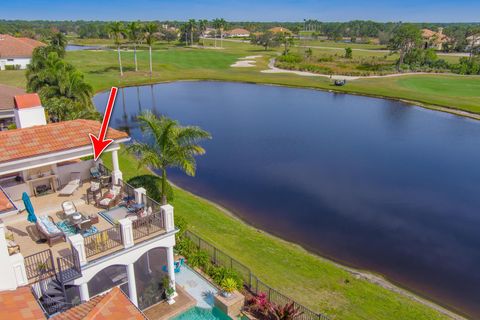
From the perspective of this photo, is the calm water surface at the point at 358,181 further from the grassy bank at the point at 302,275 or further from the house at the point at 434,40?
the house at the point at 434,40

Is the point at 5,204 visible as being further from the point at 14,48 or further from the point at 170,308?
the point at 14,48

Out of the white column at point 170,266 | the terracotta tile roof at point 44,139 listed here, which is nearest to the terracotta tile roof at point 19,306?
the white column at point 170,266

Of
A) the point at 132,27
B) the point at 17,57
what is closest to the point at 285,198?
the point at 132,27

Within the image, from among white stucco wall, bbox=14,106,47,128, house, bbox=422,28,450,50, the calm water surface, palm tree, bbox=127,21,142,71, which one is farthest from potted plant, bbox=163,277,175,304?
house, bbox=422,28,450,50

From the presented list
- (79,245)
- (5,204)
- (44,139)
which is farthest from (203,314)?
(44,139)

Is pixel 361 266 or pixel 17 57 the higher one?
pixel 17 57

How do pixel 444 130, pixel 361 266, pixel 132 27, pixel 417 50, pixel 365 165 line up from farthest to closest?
pixel 417 50
pixel 132 27
pixel 444 130
pixel 365 165
pixel 361 266

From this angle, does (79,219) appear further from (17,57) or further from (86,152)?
(17,57)
